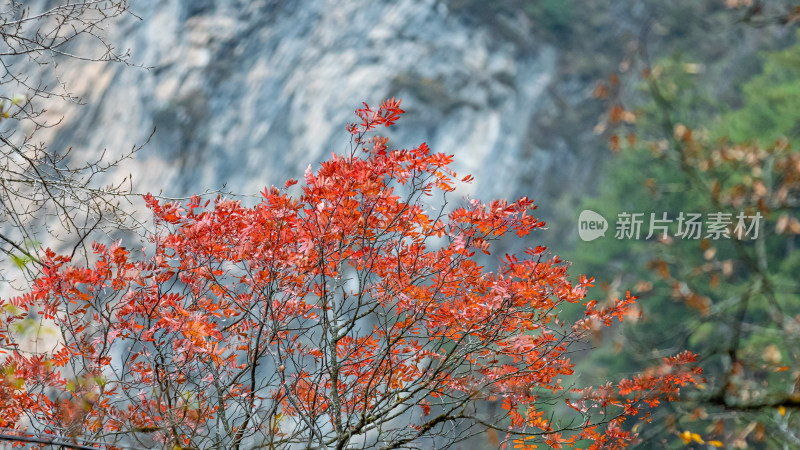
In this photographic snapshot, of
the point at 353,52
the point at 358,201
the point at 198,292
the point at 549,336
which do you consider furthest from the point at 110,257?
the point at 353,52

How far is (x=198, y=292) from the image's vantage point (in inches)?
171

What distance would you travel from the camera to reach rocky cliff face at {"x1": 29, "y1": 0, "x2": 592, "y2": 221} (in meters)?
18.7

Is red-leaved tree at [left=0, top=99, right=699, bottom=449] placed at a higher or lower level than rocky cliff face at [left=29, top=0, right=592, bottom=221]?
lower

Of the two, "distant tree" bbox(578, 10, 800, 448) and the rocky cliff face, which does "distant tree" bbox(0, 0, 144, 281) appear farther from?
the rocky cliff face

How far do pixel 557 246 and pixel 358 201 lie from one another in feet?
59.3

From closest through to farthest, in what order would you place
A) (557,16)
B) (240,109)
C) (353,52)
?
(240,109), (353,52), (557,16)

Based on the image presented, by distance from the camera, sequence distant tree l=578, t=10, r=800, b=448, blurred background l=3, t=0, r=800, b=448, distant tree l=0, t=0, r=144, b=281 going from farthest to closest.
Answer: blurred background l=3, t=0, r=800, b=448, distant tree l=0, t=0, r=144, b=281, distant tree l=578, t=10, r=800, b=448

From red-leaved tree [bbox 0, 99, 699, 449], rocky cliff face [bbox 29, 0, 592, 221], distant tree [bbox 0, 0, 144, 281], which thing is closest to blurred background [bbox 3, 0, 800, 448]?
rocky cliff face [bbox 29, 0, 592, 221]

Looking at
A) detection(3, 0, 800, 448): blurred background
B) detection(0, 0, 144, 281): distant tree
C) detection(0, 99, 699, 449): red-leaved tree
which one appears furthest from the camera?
detection(3, 0, 800, 448): blurred background

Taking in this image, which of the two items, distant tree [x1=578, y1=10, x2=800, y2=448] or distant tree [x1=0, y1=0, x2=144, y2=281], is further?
distant tree [x1=0, y1=0, x2=144, y2=281]

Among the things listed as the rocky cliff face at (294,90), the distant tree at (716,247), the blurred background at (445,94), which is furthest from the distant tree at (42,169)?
the rocky cliff face at (294,90)

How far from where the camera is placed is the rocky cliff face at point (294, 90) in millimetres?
18688

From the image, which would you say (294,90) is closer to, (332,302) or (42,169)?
(42,169)

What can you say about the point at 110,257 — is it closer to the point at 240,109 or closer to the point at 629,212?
the point at 629,212
